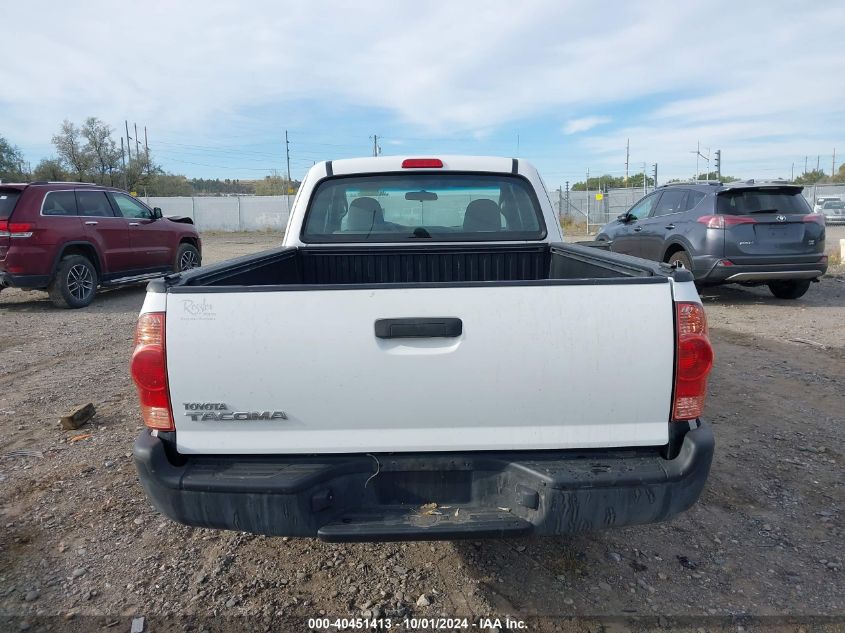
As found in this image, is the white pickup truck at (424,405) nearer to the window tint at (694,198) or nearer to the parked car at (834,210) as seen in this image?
the window tint at (694,198)

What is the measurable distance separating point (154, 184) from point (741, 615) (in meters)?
59.0

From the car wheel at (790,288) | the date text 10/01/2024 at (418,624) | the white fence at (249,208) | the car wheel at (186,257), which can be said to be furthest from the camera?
the white fence at (249,208)

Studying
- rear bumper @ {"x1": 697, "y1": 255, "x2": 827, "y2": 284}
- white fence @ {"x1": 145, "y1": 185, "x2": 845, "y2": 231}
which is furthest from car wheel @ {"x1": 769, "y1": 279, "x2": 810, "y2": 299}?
white fence @ {"x1": 145, "y1": 185, "x2": 845, "y2": 231}

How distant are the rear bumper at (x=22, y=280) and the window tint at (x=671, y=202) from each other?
9.54m

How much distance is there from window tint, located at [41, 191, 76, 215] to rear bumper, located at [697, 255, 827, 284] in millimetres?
9454

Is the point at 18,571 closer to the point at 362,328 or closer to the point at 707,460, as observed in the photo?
the point at 362,328

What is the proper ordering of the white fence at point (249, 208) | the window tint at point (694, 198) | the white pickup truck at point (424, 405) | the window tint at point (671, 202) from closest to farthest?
the white pickup truck at point (424, 405), the window tint at point (694, 198), the window tint at point (671, 202), the white fence at point (249, 208)

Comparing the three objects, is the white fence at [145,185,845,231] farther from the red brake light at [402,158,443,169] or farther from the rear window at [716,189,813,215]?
the red brake light at [402,158,443,169]

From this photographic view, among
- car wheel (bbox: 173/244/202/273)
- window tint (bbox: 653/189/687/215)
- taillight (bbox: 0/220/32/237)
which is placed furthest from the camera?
car wheel (bbox: 173/244/202/273)

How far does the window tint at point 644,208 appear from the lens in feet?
33.4

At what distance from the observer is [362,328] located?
2.10m

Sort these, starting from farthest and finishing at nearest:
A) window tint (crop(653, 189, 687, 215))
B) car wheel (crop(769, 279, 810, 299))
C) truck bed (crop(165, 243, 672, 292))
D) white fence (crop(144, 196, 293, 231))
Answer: white fence (crop(144, 196, 293, 231))
window tint (crop(653, 189, 687, 215))
car wheel (crop(769, 279, 810, 299))
truck bed (crop(165, 243, 672, 292))

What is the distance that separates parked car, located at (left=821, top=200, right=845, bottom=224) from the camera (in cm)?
2903

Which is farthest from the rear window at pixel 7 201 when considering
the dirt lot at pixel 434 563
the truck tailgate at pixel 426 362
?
the truck tailgate at pixel 426 362
